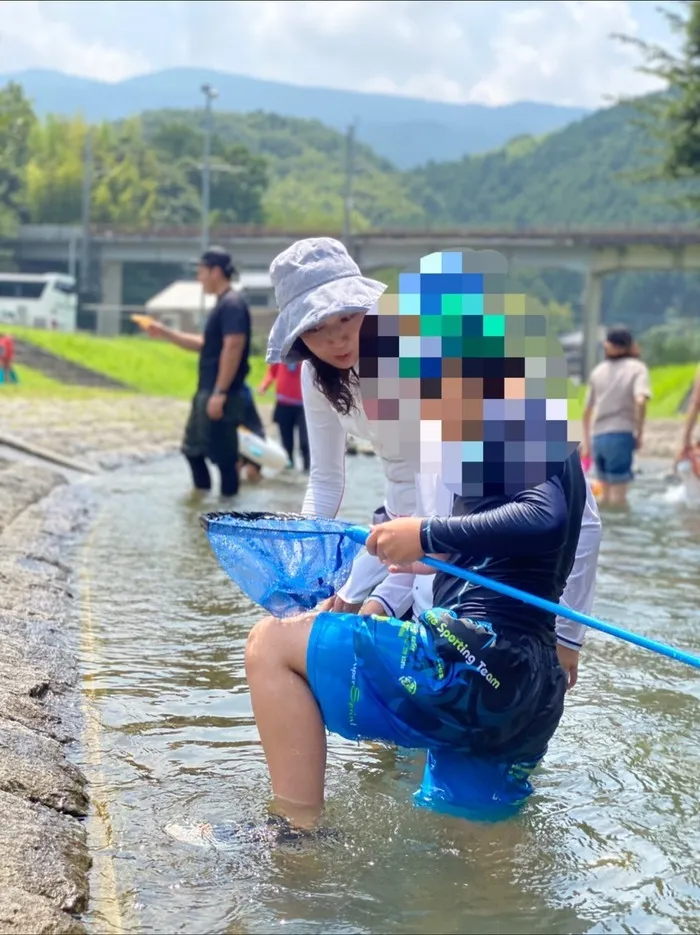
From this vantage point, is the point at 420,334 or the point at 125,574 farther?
the point at 125,574

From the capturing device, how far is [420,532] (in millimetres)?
3006

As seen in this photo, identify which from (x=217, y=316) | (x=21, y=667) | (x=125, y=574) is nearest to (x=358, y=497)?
(x=217, y=316)

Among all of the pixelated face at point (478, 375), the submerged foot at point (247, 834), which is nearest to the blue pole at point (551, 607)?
the pixelated face at point (478, 375)

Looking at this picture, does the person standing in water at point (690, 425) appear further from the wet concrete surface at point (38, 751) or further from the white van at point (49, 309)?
the white van at point (49, 309)

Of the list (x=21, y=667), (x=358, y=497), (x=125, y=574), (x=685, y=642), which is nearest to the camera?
(x=21, y=667)

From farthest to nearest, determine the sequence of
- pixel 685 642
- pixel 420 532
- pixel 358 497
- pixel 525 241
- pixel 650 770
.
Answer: pixel 525 241
pixel 358 497
pixel 685 642
pixel 650 770
pixel 420 532

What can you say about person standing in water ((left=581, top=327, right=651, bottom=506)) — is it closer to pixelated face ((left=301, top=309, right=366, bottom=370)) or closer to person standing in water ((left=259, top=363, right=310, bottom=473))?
person standing in water ((left=259, top=363, right=310, bottom=473))

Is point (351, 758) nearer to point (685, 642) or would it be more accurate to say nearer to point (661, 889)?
point (661, 889)

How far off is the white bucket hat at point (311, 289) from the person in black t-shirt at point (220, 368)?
5.92m

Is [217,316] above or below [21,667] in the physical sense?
above

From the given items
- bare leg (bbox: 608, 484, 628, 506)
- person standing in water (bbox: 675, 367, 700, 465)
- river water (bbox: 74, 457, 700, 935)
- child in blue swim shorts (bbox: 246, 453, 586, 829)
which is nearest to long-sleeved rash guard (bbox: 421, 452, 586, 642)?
child in blue swim shorts (bbox: 246, 453, 586, 829)

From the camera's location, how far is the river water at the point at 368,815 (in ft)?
9.34

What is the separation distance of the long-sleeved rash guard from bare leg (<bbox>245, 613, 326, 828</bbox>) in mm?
394

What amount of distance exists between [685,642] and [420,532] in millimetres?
3100
